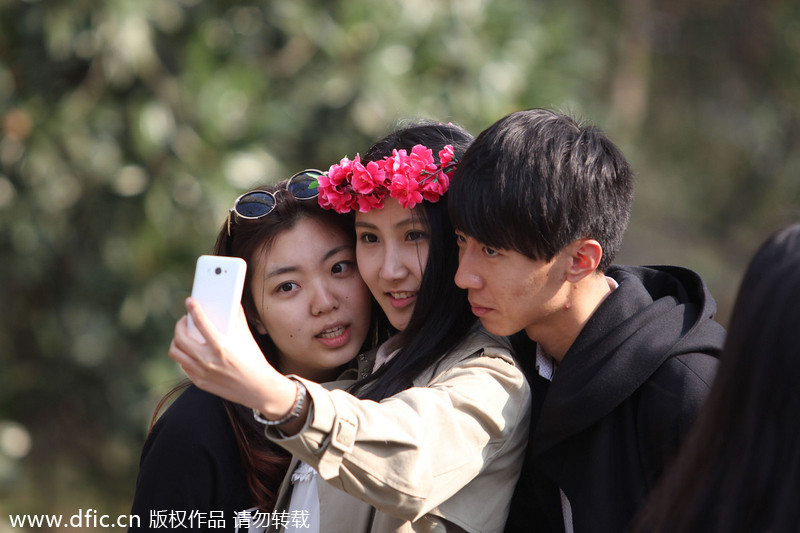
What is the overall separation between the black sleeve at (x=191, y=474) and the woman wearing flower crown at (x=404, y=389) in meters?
0.21

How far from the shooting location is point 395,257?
2.47 m

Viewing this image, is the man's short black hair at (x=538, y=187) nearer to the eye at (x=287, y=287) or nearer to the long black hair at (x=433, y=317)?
the long black hair at (x=433, y=317)

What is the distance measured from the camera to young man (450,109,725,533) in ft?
6.93

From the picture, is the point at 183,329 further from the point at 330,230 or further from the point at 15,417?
the point at 15,417

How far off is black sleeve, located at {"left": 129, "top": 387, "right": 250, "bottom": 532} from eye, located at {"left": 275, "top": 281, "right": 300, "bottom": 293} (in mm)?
394

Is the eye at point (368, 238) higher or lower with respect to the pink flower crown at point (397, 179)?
lower

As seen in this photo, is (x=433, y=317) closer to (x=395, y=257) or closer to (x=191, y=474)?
(x=395, y=257)

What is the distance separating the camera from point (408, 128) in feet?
8.72

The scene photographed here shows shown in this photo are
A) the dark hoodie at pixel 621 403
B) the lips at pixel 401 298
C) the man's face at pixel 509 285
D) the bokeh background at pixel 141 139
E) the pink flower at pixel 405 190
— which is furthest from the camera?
the bokeh background at pixel 141 139

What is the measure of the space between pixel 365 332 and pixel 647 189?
894 cm

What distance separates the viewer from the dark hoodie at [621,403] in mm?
2086

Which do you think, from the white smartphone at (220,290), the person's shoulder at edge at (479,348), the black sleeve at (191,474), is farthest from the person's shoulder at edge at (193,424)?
the white smartphone at (220,290)

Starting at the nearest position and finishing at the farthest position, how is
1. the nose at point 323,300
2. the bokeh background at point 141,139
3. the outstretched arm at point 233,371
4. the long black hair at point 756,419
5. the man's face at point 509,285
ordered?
the long black hair at point 756,419 → the outstretched arm at point 233,371 → the man's face at point 509,285 → the nose at point 323,300 → the bokeh background at point 141,139

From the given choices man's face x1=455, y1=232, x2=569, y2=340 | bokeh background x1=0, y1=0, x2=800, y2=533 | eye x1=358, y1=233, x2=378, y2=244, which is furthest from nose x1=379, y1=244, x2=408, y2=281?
bokeh background x1=0, y1=0, x2=800, y2=533
